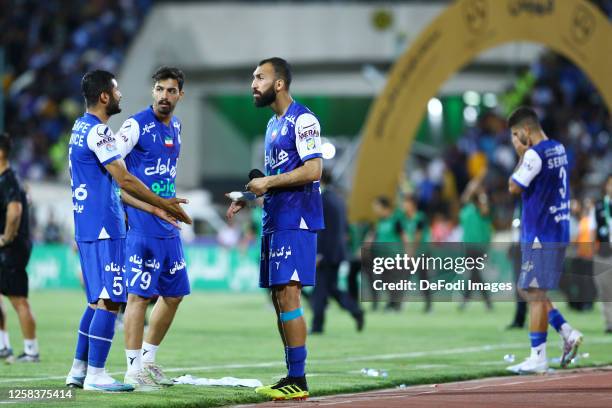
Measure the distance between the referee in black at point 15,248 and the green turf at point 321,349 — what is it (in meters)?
0.39

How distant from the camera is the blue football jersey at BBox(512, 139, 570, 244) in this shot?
1308 centimetres

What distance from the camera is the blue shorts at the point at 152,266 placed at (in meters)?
11.0

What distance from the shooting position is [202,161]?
48000 millimetres

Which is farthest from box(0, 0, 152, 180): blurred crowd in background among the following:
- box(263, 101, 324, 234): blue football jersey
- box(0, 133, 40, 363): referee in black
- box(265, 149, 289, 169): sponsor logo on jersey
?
box(263, 101, 324, 234): blue football jersey

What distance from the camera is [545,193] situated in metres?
13.2

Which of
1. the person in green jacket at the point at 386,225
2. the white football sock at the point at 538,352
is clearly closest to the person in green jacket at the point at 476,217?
the person in green jacket at the point at 386,225

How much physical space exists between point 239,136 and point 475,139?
14804 mm

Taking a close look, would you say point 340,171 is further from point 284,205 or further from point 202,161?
point 284,205

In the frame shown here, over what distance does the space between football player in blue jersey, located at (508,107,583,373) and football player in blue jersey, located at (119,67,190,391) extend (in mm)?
3715

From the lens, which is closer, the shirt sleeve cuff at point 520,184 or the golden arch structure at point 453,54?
the shirt sleeve cuff at point 520,184

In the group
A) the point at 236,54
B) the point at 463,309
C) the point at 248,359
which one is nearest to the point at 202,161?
the point at 236,54

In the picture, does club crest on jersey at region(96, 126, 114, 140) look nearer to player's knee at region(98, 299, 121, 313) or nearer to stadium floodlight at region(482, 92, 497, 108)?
player's knee at region(98, 299, 121, 313)

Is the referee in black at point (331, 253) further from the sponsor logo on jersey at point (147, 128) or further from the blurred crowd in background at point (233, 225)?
the sponsor logo on jersey at point (147, 128)

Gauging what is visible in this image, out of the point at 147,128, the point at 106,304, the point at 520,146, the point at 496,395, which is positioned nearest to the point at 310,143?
the point at 147,128
